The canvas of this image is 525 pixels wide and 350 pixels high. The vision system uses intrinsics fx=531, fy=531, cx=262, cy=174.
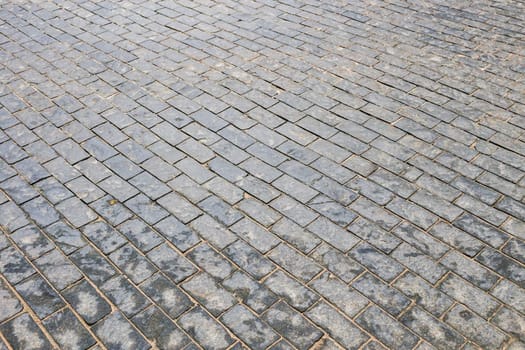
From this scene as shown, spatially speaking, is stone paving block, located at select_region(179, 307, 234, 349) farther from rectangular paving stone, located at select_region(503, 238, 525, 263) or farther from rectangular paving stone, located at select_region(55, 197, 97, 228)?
rectangular paving stone, located at select_region(503, 238, 525, 263)

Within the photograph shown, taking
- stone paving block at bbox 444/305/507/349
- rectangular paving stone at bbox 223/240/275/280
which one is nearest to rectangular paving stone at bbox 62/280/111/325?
rectangular paving stone at bbox 223/240/275/280

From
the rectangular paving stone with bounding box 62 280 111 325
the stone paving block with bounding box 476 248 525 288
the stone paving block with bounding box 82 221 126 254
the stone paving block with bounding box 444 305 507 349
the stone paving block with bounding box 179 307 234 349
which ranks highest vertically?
the stone paving block with bounding box 476 248 525 288

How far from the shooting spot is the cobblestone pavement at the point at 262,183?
4.14m

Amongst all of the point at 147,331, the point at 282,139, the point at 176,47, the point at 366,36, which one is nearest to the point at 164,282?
the point at 147,331

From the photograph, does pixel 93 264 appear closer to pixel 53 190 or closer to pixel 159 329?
pixel 159 329

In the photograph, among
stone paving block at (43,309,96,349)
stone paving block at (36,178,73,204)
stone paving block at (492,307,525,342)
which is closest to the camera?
stone paving block at (43,309,96,349)

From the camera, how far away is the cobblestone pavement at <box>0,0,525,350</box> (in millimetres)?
4137

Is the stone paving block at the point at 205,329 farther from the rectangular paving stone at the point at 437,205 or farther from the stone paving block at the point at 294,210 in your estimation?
the rectangular paving stone at the point at 437,205

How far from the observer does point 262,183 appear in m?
5.36

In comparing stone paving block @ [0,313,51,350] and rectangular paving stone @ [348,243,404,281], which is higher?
rectangular paving stone @ [348,243,404,281]

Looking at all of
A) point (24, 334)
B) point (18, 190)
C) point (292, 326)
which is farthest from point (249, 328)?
point (18, 190)

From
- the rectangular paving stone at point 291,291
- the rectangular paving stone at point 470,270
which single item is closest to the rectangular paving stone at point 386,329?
the rectangular paving stone at point 291,291

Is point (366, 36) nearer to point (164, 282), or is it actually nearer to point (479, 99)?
point (479, 99)

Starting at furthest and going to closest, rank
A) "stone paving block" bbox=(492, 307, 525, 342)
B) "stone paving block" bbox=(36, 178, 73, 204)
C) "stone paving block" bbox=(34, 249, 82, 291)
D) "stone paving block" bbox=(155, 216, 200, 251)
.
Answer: "stone paving block" bbox=(36, 178, 73, 204)
"stone paving block" bbox=(155, 216, 200, 251)
"stone paving block" bbox=(34, 249, 82, 291)
"stone paving block" bbox=(492, 307, 525, 342)
